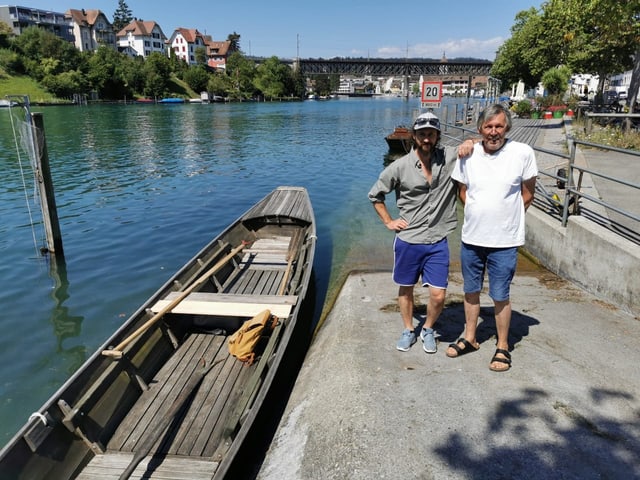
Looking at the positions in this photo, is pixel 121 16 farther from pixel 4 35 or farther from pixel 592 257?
pixel 592 257

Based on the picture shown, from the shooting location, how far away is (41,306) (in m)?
8.50

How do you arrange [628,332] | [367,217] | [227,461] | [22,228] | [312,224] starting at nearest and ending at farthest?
[227,461], [628,332], [312,224], [22,228], [367,217]

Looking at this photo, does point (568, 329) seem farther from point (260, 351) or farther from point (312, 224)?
point (312, 224)

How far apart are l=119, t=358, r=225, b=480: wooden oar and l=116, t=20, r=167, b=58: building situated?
143 metres

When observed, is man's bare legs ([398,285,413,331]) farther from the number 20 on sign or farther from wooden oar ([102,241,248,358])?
Answer: the number 20 on sign

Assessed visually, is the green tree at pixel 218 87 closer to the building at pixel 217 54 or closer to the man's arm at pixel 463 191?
the building at pixel 217 54

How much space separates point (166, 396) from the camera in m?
4.95

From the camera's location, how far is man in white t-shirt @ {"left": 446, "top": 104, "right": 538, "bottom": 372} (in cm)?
379

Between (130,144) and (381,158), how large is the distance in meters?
17.7

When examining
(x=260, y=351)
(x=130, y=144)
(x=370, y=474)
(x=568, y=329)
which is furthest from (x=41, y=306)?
(x=130, y=144)

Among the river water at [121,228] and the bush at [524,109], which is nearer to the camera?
the river water at [121,228]

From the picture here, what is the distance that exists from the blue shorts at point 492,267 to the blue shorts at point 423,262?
7.7 inches

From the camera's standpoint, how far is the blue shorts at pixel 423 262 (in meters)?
4.20

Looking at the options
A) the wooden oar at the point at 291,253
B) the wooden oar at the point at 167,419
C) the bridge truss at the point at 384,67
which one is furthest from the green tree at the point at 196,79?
the wooden oar at the point at 167,419
